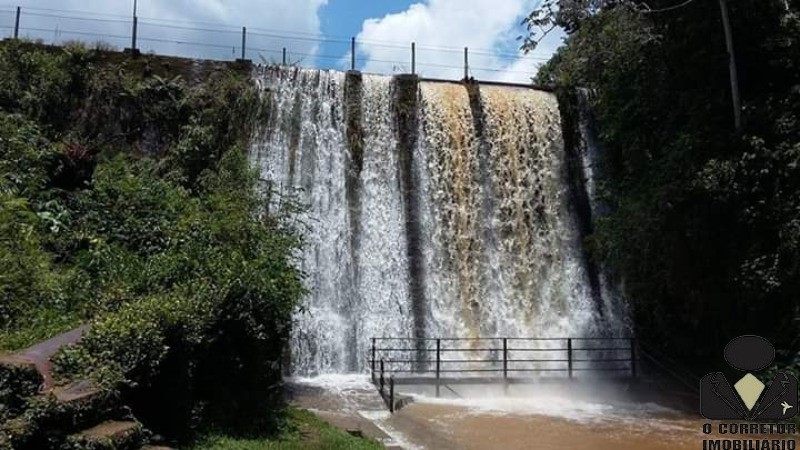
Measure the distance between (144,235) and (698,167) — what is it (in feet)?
36.6

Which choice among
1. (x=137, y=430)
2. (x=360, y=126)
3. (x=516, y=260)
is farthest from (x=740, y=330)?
(x=137, y=430)

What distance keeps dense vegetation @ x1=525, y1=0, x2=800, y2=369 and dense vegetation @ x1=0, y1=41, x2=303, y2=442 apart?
835cm

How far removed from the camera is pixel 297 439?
8.05 m

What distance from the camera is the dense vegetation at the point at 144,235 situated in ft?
21.9

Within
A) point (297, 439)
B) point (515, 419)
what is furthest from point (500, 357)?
point (297, 439)

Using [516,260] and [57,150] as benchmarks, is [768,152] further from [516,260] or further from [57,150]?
[57,150]

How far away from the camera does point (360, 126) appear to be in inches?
745

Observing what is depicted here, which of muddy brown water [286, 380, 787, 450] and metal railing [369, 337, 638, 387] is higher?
metal railing [369, 337, 638, 387]

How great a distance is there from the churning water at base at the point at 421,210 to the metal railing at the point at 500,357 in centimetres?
33

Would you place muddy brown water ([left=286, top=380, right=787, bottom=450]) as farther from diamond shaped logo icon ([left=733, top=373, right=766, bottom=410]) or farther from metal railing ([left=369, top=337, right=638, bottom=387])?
diamond shaped logo icon ([left=733, top=373, right=766, bottom=410])

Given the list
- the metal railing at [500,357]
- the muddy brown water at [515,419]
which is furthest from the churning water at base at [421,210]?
the muddy brown water at [515,419]

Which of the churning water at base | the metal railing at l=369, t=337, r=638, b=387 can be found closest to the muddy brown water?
the metal railing at l=369, t=337, r=638, b=387

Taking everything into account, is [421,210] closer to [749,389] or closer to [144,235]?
[144,235]

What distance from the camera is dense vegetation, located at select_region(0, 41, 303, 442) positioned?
6.69m
